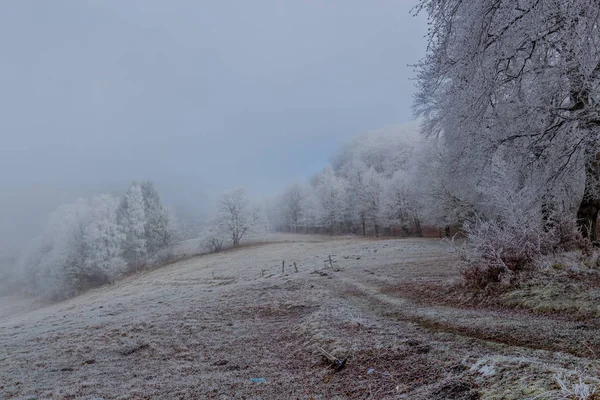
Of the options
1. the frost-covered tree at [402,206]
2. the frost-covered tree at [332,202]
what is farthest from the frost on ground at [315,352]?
the frost-covered tree at [332,202]

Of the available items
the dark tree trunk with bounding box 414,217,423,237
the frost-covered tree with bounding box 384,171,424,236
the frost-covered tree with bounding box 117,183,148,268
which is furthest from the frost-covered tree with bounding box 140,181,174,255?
the dark tree trunk with bounding box 414,217,423,237

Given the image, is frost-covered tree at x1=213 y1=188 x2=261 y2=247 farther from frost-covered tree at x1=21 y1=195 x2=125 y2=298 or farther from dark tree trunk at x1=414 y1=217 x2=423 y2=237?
dark tree trunk at x1=414 y1=217 x2=423 y2=237

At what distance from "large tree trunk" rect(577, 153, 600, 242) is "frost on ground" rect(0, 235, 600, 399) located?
4755 millimetres

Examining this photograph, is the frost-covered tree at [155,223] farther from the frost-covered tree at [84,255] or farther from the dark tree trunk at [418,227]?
the dark tree trunk at [418,227]

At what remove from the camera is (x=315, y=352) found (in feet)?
20.5

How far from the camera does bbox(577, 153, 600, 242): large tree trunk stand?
1023 cm

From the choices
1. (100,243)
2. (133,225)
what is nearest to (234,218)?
(133,225)

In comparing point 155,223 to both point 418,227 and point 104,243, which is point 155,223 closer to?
point 104,243

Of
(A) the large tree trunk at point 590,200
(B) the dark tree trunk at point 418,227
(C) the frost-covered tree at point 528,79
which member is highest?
(C) the frost-covered tree at point 528,79

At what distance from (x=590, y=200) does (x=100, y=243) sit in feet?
152

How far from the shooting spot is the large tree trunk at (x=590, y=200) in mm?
10234

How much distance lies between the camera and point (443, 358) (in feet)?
15.0

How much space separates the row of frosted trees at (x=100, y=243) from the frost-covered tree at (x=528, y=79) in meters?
42.9

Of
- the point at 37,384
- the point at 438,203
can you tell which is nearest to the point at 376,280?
the point at 37,384
